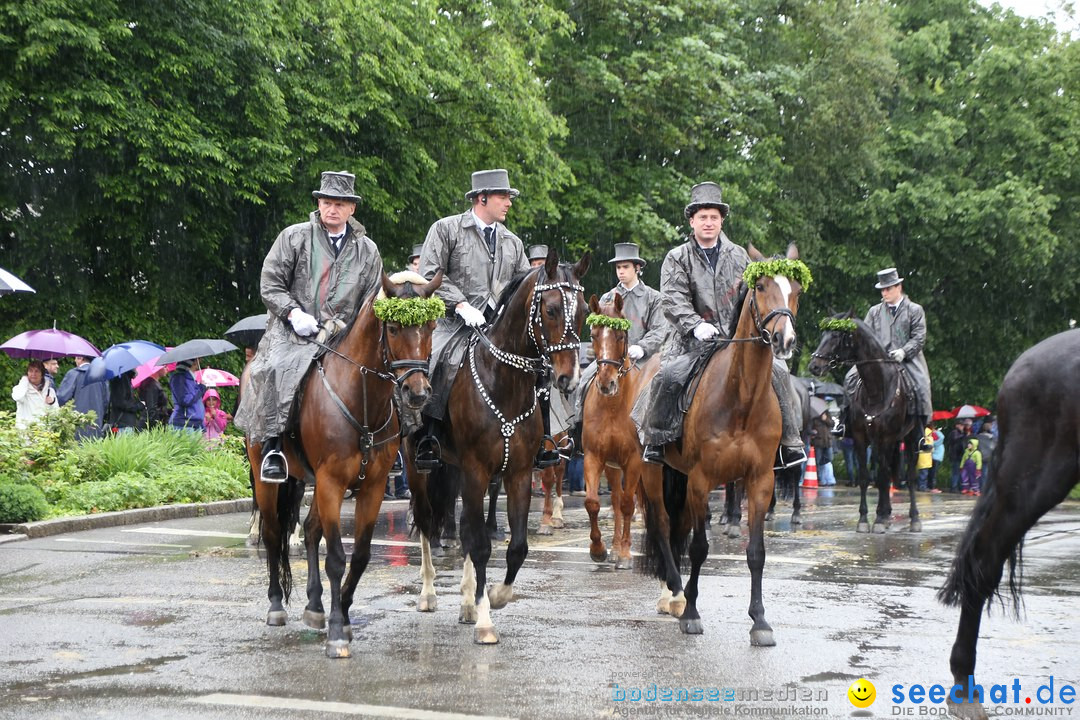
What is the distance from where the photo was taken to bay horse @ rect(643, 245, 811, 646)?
368 inches

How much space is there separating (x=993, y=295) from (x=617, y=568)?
3187cm

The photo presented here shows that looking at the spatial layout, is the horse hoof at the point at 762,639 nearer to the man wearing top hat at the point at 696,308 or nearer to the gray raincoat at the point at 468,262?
the man wearing top hat at the point at 696,308

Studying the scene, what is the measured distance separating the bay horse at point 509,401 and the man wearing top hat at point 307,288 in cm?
103

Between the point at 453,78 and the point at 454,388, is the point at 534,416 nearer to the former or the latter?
the point at 454,388

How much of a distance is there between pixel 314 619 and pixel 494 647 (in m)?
1.43

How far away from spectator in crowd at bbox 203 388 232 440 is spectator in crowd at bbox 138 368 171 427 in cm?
73

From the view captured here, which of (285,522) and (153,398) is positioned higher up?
(153,398)

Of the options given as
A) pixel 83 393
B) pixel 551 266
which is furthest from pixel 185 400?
pixel 551 266

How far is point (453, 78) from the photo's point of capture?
2911 cm

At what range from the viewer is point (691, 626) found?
948 centimetres

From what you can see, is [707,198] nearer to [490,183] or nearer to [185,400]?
[490,183]

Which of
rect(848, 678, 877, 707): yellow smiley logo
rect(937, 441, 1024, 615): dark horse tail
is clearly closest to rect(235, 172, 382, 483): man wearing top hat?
rect(848, 678, 877, 707): yellow smiley logo

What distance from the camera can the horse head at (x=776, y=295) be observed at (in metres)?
9.18

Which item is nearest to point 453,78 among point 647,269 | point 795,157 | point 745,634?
point 647,269
